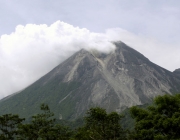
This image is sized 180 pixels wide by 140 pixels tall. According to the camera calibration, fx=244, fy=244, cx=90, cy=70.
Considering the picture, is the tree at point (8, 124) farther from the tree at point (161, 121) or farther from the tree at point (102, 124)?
the tree at point (161, 121)

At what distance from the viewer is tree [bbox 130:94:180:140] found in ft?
98.6

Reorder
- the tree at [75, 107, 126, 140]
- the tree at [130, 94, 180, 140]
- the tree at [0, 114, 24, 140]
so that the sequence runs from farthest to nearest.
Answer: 1. the tree at [0, 114, 24, 140]
2. the tree at [75, 107, 126, 140]
3. the tree at [130, 94, 180, 140]

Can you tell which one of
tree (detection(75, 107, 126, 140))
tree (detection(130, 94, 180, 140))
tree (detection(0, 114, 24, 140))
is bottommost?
tree (detection(130, 94, 180, 140))

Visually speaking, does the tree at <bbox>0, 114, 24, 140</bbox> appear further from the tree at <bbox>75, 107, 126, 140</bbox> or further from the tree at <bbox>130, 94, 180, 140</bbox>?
the tree at <bbox>130, 94, 180, 140</bbox>

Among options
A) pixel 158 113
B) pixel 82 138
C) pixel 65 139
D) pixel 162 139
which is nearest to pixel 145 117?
pixel 158 113

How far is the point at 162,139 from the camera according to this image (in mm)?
28375

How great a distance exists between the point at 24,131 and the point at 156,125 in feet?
88.1

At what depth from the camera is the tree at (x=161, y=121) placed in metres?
30.0

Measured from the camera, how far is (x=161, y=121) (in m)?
30.8

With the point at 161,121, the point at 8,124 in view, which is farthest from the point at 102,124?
the point at 8,124

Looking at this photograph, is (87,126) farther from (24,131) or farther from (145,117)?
(145,117)

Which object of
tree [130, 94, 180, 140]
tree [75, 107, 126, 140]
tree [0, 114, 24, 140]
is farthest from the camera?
tree [0, 114, 24, 140]

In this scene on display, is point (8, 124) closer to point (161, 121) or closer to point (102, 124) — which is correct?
point (102, 124)

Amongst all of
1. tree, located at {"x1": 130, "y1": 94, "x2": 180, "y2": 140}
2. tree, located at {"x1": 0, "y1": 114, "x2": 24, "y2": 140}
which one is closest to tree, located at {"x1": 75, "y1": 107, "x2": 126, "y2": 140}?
tree, located at {"x1": 130, "y1": 94, "x2": 180, "y2": 140}
